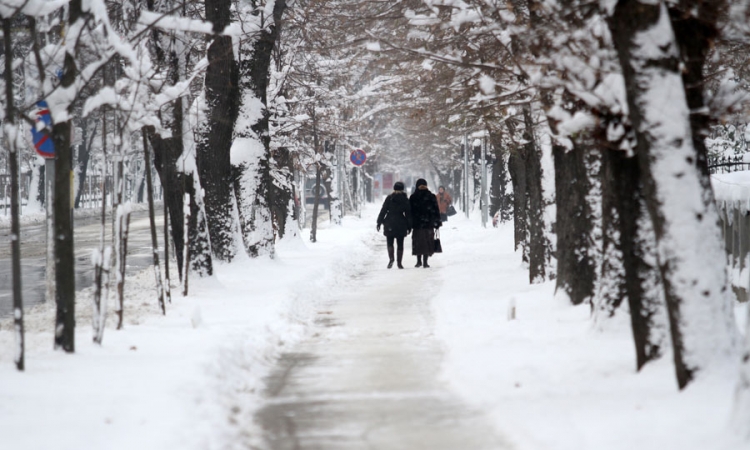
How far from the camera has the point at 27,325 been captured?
444 inches

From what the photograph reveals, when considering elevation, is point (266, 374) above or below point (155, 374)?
below

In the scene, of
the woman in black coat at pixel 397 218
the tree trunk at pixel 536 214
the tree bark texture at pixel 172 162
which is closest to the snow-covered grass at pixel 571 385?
the tree trunk at pixel 536 214

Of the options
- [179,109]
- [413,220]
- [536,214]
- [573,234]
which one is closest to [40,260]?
[413,220]

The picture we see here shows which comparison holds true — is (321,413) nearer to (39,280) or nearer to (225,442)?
(225,442)

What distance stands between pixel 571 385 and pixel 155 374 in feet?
10.1

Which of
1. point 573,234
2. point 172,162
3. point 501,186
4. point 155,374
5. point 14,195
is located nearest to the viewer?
point 155,374

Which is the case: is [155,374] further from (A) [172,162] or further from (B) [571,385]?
(A) [172,162]

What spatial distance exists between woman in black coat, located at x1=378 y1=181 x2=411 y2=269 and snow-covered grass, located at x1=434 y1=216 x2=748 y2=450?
26.4 feet

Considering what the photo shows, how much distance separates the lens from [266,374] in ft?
27.2

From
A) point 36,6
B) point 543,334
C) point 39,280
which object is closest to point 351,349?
point 543,334

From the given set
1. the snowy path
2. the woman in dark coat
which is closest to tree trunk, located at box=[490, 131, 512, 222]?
the woman in dark coat

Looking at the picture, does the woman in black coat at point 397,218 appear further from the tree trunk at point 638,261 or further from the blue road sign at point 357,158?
the tree trunk at point 638,261

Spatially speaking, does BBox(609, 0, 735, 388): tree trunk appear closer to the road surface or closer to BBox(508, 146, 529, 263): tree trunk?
the road surface

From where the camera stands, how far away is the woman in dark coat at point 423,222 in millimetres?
20031
